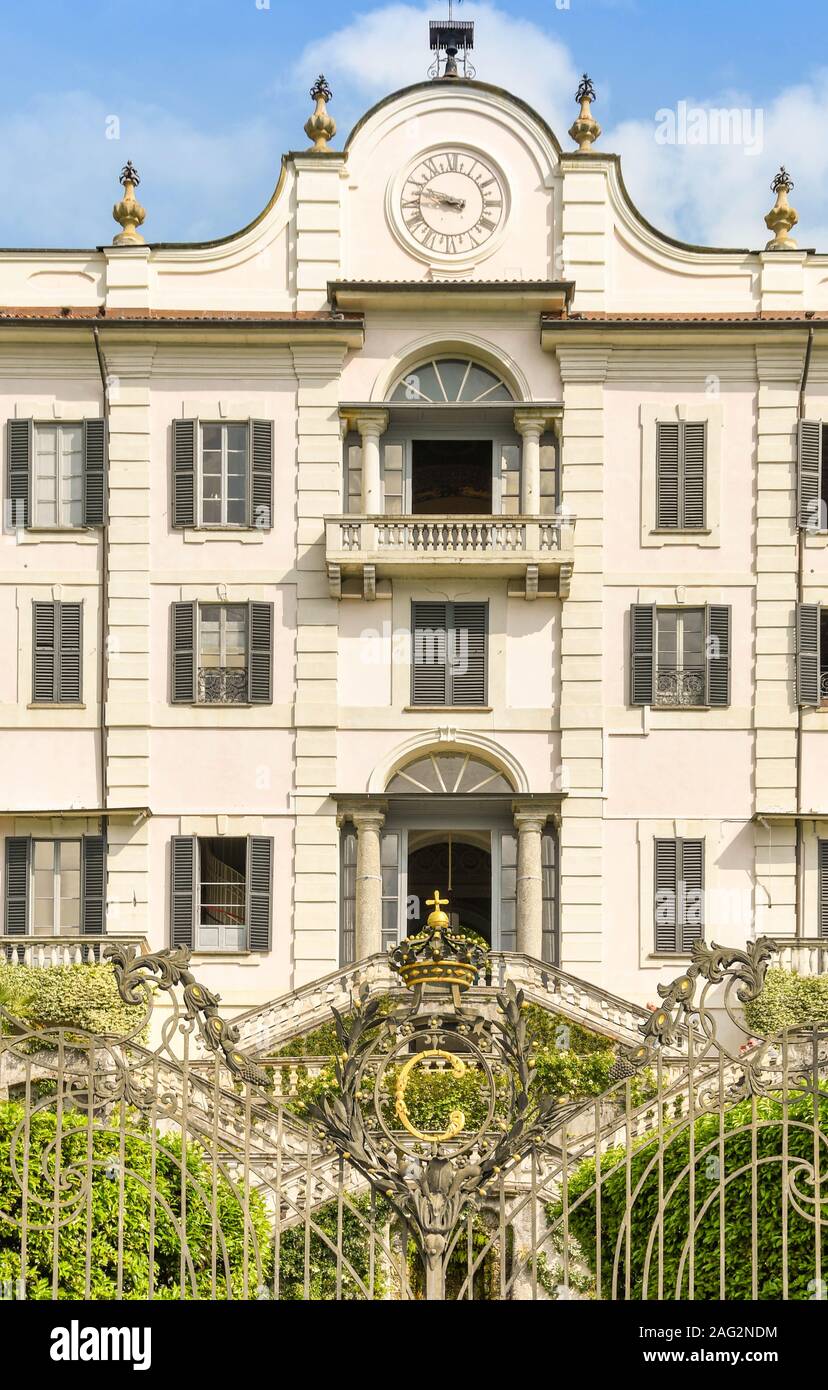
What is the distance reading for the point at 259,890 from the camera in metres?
37.8

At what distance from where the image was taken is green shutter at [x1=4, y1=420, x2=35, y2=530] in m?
39.1

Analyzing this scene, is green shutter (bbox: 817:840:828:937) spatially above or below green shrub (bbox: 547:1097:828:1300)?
above

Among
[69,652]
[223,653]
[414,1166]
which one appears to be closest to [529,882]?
[223,653]

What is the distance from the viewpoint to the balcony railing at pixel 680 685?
38.6 m

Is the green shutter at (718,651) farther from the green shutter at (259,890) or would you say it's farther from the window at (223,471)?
the window at (223,471)

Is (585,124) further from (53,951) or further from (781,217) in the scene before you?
(53,951)

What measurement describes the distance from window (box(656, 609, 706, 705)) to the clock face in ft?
23.5

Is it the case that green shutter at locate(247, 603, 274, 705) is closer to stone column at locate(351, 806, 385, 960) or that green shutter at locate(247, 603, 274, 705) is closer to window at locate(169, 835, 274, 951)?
window at locate(169, 835, 274, 951)

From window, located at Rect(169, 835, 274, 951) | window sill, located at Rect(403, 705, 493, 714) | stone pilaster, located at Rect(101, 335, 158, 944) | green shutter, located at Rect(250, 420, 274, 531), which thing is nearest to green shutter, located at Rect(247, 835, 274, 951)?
window, located at Rect(169, 835, 274, 951)

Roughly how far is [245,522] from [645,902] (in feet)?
29.2

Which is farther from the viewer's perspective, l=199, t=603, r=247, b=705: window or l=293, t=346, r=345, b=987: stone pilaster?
l=199, t=603, r=247, b=705: window

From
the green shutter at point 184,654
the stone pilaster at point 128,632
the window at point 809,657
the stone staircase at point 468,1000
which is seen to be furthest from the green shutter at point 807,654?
the stone pilaster at point 128,632
